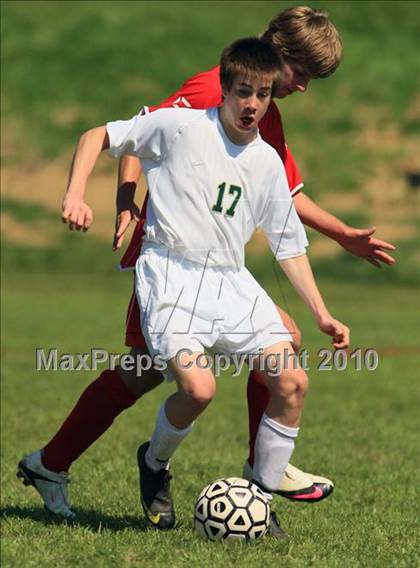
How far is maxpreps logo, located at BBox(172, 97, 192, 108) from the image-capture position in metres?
6.17

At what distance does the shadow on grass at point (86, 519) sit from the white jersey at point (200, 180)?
140 cm

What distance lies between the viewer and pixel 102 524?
623cm

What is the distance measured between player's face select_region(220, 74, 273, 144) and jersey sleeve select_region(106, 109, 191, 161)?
0.27 metres

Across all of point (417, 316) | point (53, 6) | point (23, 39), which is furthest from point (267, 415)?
point (53, 6)

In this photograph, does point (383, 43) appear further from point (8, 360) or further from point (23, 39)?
point (8, 360)

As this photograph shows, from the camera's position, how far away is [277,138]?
638 centimetres

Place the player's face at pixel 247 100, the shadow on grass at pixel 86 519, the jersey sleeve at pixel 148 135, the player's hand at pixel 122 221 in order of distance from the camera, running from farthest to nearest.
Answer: the shadow on grass at pixel 86 519 → the player's hand at pixel 122 221 → the jersey sleeve at pixel 148 135 → the player's face at pixel 247 100

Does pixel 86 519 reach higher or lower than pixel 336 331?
lower

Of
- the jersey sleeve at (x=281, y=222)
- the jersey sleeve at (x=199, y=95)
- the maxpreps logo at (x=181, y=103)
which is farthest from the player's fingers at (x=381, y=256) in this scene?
the maxpreps logo at (x=181, y=103)

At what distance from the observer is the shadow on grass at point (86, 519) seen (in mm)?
6133

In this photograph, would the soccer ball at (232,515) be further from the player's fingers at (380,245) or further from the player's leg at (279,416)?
the player's fingers at (380,245)

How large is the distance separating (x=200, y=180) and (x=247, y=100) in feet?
1.42

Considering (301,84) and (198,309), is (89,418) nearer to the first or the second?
(198,309)

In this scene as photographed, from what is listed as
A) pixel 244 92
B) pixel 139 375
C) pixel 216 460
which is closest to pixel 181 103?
pixel 244 92
